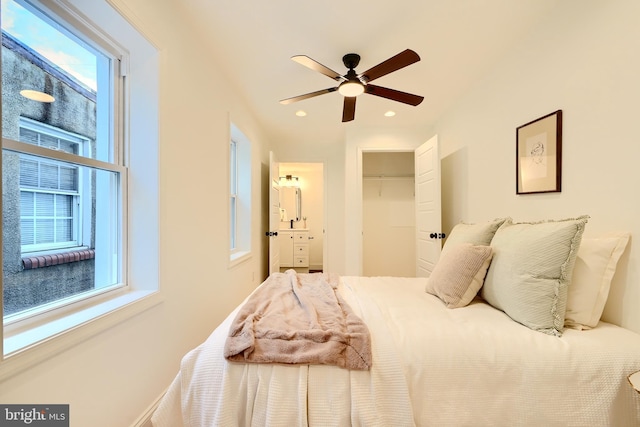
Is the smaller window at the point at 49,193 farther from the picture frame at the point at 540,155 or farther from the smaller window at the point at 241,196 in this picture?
the picture frame at the point at 540,155

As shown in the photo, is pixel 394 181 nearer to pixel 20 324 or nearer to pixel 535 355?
pixel 535 355

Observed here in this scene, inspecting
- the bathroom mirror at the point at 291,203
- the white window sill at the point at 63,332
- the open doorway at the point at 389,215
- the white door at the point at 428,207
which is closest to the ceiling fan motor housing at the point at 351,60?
the white door at the point at 428,207

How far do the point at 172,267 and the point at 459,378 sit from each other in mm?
1569

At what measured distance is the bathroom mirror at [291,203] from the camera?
6062 millimetres

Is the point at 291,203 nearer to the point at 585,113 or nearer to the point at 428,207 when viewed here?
the point at 428,207

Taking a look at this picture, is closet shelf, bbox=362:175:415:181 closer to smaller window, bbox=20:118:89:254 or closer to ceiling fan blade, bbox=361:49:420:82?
ceiling fan blade, bbox=361:49:420:82

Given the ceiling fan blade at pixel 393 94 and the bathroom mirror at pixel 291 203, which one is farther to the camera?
the bathroom mirror at pixel 291 203

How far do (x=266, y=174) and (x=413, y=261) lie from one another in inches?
113

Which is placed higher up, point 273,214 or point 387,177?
point 387,177

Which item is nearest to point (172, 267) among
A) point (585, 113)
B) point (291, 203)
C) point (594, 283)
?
point (594, 283)

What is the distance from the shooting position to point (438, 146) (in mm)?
2801

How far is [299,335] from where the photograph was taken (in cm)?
109
